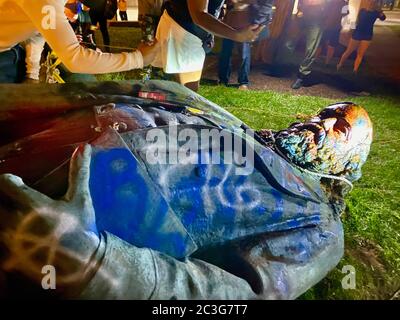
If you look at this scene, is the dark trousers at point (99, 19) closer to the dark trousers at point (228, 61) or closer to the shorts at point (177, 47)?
the dark trousers at point (228, 61)

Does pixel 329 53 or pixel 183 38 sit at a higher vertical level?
pixel 183 38

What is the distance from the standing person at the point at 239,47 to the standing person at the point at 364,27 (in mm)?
3255

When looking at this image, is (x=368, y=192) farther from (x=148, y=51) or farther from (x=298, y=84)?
(x=298, y=84)

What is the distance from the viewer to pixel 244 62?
23.5 feet

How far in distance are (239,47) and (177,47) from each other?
375 centimetres

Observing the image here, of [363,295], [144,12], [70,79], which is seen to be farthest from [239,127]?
[144,12]

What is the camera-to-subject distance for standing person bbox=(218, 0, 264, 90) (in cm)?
612

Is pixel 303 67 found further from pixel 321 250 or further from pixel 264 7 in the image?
pixel 321 250

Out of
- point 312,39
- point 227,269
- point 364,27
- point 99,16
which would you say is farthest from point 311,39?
point 227,269

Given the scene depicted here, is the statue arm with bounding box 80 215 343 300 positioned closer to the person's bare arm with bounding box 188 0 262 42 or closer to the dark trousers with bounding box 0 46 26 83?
the person's bare arm with bounding box 188 0 262 42

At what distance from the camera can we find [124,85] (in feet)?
8.52

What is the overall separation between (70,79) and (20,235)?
2688mm

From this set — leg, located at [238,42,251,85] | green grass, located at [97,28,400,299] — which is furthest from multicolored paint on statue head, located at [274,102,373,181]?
leg, located at [238,42,251,85]

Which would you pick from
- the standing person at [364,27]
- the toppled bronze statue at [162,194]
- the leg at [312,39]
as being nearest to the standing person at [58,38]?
the toppled bronze statue at [162,194]
